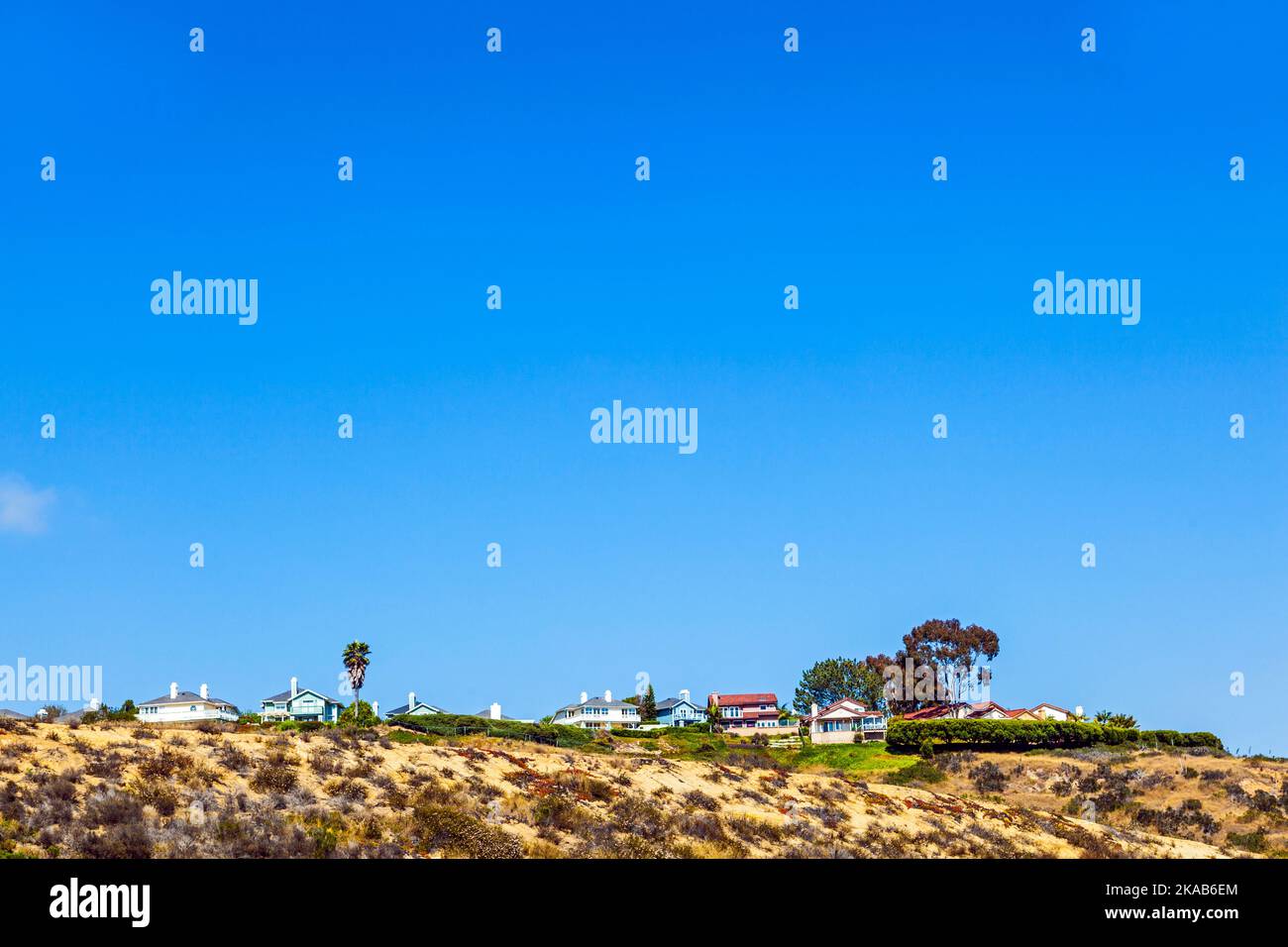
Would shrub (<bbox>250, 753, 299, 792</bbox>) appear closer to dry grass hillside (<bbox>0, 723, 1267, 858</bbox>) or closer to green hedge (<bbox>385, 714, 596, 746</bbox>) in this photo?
dry grass hillside (<bbox>0, 723, 1267, 858</bbox>)

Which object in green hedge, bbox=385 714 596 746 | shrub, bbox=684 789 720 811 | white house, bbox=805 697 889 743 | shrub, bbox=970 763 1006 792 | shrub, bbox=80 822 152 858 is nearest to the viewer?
shrub, bbox=80 822 152 858

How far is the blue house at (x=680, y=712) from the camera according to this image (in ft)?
492

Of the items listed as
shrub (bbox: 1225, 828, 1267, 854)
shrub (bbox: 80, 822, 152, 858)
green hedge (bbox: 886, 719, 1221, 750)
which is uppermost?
shrub (bbox: 80, 822, 152, 858)

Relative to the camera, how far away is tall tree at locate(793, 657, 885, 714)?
163738 millimetres

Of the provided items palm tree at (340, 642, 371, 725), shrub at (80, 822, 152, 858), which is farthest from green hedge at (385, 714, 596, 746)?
shrub at (80, 822, 152, 858)

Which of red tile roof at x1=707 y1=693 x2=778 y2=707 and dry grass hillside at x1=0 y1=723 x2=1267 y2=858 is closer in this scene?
dry grass hillside at x1=0 y1=723 x2=1267 y2=858

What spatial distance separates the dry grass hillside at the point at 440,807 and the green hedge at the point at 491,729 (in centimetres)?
3428

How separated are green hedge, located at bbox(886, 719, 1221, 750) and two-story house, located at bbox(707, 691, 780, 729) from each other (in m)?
47.4

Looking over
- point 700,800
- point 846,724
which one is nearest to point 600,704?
point 846,724

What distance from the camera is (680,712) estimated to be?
151 m
